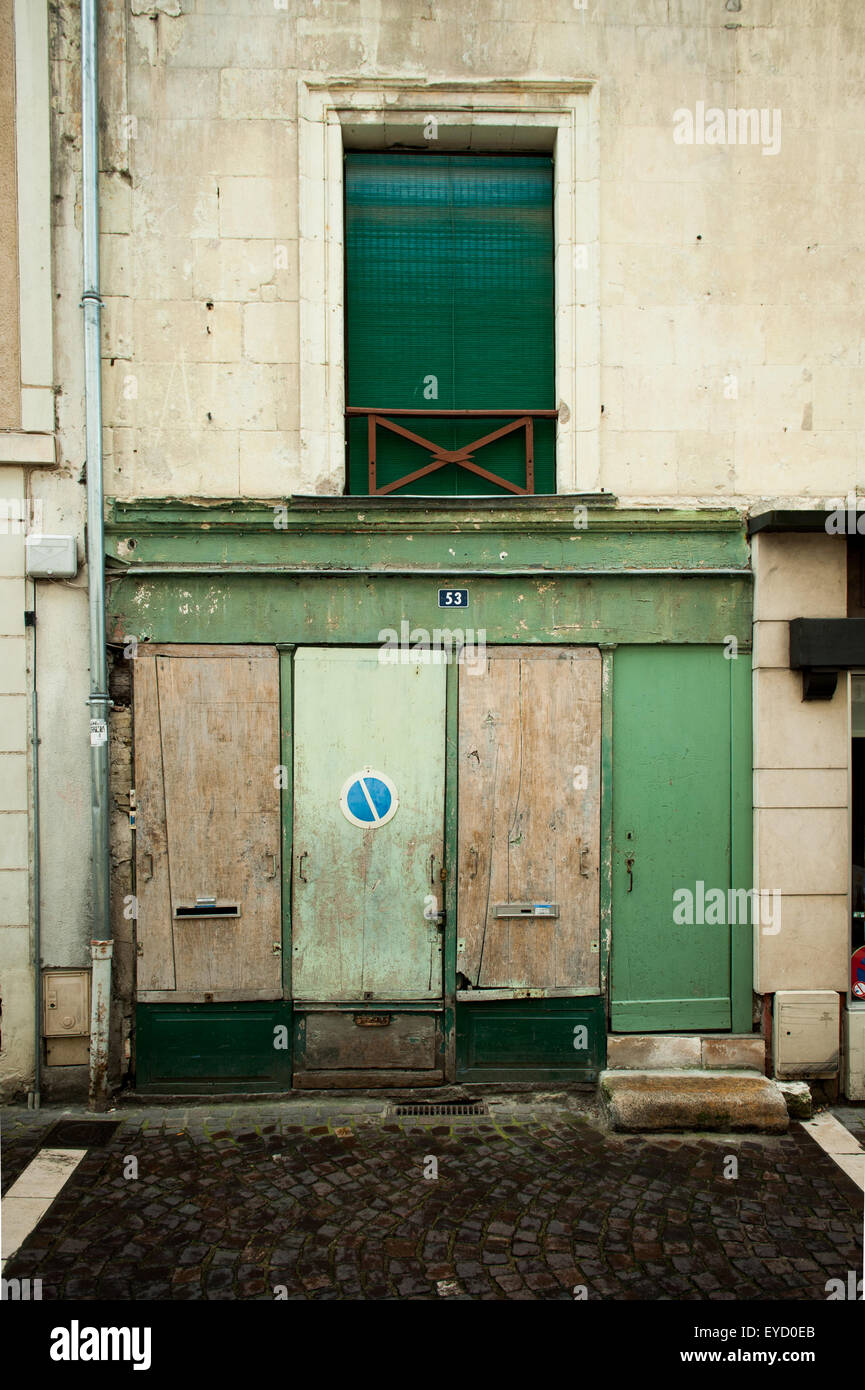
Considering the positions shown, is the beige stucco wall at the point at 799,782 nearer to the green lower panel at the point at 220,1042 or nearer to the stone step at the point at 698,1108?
the stone step at the point at 698,1108

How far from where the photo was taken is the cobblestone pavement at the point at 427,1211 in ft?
12.7

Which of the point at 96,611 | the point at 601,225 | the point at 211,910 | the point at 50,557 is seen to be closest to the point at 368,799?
the point at 211,910

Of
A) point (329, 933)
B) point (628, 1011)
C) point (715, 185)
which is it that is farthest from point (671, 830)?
point (715, 185)

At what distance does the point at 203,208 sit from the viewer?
18.8 ft

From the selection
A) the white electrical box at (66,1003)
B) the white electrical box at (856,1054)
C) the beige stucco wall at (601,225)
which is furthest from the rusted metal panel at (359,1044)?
the beige stucco wall at (601,225)

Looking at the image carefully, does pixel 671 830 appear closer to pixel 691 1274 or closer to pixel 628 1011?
pixel 628 1011

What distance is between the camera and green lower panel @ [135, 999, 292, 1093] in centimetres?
575

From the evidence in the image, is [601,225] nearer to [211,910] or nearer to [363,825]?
[363,825]

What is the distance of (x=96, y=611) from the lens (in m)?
5.57

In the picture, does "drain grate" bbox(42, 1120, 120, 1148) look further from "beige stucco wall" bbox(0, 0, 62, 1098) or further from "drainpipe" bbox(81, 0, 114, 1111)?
"beige stucco wall" bbox(0, 0, 62, 1098)

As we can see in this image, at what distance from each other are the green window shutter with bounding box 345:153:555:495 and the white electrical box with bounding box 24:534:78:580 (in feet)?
6.58

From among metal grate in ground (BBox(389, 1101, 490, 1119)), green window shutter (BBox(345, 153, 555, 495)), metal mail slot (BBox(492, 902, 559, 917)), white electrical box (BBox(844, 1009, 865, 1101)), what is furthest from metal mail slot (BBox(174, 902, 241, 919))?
white electrical box (BBox(844, 1009, 865, 1101))

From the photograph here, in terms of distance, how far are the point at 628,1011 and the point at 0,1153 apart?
408 cm

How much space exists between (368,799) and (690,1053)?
284 cm
